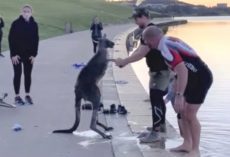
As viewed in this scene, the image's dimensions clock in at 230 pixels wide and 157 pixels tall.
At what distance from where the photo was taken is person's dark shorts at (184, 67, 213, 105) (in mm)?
8789

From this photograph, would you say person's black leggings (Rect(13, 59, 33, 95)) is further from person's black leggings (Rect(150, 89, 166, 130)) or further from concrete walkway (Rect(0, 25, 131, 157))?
person's black leggings (Rect(150, 89, 166, 130))

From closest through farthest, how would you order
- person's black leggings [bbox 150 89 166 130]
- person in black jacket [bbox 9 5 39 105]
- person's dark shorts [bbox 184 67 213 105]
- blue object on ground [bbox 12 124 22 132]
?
person's dark shorts [bbox 184 67 213 105] → person's black leggings [bbox 150 89 166 130] → blue object on ground [bbox 12 124 22 132] → person in black jacket [bbox 9 5 39 105]

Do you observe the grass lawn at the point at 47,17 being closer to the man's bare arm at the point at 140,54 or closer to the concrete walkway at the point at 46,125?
the concrete walkway at the point at 46,125

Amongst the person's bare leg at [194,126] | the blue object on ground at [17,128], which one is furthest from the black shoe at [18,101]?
the person's bare leg at [194,126]

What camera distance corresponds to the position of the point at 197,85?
347 inches

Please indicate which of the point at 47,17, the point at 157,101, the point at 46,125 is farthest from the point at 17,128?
the point at 47,17

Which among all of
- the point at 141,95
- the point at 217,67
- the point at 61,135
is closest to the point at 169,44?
the point at 61,135

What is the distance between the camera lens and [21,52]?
13.3 metres

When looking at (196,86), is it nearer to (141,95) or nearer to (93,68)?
(93,68)

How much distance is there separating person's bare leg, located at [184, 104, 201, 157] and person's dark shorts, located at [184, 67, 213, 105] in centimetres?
9

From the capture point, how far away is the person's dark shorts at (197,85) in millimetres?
8789

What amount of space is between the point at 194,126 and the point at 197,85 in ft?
1.85

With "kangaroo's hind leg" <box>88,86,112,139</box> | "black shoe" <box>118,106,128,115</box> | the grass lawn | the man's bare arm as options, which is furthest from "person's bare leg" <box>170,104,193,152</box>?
the grass lawn

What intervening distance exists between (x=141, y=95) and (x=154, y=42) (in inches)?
267
